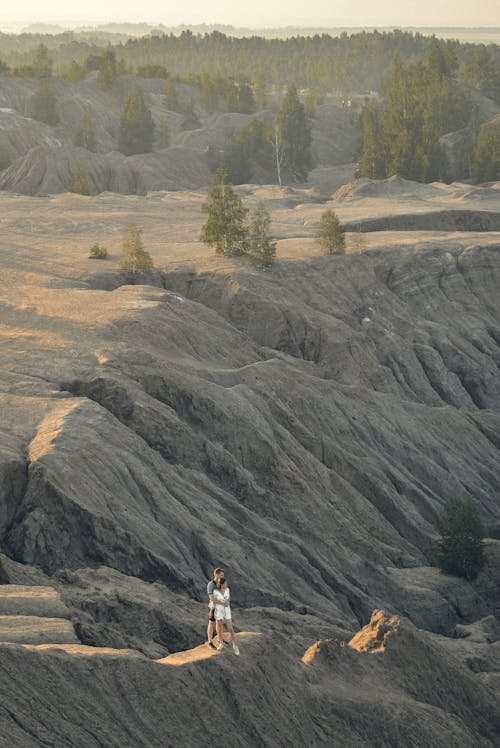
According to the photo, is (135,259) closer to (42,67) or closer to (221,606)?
(221,606)

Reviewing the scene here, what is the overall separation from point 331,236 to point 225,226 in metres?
6.52

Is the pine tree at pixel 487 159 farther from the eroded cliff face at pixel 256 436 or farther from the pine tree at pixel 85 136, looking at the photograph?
the eroded cliff face at pixel 256 436

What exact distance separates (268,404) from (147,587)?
1717 centimetres

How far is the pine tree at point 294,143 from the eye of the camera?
131375 mm

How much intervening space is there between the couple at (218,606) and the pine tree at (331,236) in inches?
1867

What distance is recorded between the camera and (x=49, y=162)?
10975 centimetres

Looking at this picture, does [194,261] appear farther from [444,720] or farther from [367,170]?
[367,170]

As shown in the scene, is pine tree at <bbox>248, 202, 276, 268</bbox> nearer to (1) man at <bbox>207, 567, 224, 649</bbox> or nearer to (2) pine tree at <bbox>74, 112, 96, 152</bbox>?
(1) man at <bbox>207, 567, 224, 649</bbox>

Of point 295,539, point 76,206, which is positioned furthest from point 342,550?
point 76,206

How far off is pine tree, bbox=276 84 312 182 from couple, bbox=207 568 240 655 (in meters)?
106

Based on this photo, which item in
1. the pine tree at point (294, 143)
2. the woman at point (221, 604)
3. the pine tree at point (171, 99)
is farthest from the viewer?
the pine tree at point (171, 99)

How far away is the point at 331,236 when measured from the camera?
72375mm

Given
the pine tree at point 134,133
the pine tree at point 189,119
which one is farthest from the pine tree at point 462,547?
the pine tree at point 189,119

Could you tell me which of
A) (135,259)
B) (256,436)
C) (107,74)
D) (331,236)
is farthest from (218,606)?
(107,74)
